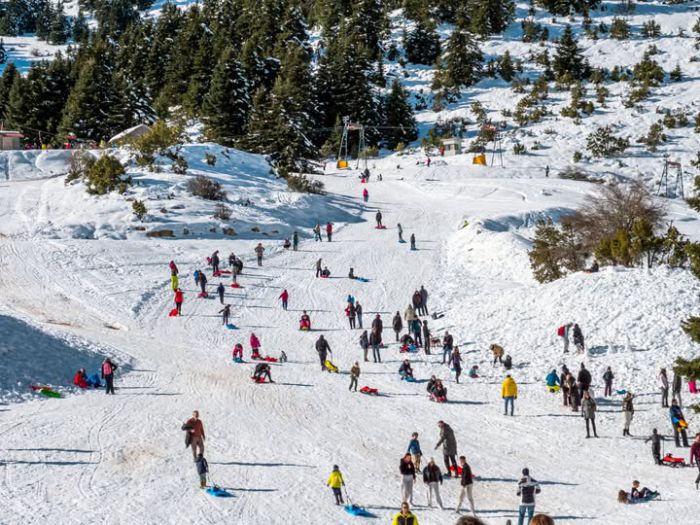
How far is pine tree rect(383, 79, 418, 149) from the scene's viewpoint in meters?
78.0

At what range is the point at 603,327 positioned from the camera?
2520cm

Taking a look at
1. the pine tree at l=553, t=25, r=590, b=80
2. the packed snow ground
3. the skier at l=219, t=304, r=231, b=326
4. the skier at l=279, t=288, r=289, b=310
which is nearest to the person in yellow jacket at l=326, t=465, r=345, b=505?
the packed snow ground

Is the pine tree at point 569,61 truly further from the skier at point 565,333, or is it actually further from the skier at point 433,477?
the skier at point 433,477

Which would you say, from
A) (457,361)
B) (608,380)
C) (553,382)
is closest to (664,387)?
(608,380)

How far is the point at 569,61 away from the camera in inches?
3479

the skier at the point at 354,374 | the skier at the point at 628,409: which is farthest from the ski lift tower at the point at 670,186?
the skier at the point at 354,374

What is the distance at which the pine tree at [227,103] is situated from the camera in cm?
7000

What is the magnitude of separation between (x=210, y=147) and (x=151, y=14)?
104241 mm

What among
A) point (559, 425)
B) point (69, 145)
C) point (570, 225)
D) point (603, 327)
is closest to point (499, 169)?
point (570, 225)

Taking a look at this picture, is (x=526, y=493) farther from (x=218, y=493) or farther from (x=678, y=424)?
(x=678, y=424)

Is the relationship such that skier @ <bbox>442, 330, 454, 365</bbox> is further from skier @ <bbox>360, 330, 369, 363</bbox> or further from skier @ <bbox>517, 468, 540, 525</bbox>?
skier @ <bbox>517, 468, 540, 525</bbox>

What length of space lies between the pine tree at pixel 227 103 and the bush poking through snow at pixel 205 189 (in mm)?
22707

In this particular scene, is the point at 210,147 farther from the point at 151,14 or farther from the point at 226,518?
the point at 151,14

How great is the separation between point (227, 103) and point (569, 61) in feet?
135
